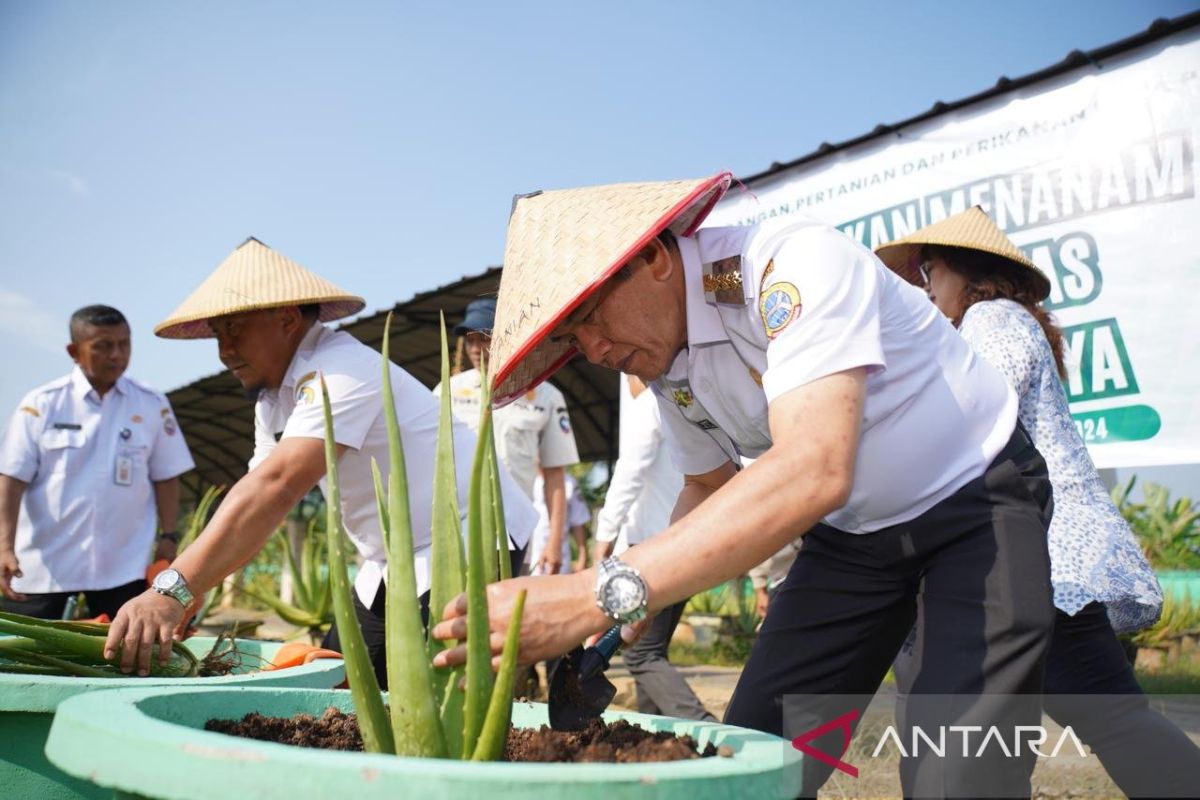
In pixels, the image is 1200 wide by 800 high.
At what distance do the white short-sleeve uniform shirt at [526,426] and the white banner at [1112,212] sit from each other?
213 centimetres

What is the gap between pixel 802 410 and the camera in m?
1.34

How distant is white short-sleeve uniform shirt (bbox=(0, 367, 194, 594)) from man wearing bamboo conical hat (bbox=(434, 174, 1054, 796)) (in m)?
3.41

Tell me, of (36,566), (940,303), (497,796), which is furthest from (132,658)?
(36,566)

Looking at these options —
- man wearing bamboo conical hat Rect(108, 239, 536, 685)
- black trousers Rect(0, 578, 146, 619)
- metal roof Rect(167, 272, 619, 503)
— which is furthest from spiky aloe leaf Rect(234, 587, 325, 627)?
man wearing bamboo conical hat Rect(108, 239, 536, 685)

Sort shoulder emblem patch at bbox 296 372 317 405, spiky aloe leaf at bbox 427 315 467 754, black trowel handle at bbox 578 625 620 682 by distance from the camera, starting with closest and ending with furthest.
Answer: spiky aloe leaf at bbox 427 315 467 754, black trowel handle at bbox 578 625 620 682, shoulder emblem patch at bbox 296 372 317 405

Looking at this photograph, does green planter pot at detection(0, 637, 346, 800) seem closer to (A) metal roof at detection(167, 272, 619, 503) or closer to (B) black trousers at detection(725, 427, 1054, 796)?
(B) black trousers at detection(725, 427, 1054, 796)

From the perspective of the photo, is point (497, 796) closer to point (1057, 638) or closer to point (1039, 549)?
point (1039, 549)

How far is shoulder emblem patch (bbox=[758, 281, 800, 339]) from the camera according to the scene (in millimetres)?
1440

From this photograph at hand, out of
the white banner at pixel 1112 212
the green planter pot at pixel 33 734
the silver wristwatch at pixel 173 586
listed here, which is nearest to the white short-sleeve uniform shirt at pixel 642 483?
the white banner at pixel 1112 212

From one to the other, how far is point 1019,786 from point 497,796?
1.04m

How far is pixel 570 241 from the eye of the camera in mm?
1571

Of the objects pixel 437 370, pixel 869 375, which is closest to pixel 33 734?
pixel 869 375

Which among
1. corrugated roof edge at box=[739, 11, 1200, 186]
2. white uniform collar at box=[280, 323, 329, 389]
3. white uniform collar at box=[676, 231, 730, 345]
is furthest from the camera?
corrugated roof edge at box=[739, 11, 1200, 186]

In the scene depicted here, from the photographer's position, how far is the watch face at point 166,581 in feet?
6.68
